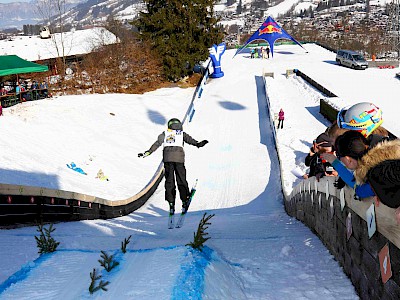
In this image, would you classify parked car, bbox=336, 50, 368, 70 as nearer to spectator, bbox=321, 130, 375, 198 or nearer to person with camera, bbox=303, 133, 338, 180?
person with camera, bbox=303, 133, 338, 180

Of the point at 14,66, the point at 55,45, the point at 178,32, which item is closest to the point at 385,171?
the point at 14,66

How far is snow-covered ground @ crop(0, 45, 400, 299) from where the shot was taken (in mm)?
4184

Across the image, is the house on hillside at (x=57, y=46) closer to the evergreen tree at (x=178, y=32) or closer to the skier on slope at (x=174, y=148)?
the evergreen tree at (x=178, y=32)

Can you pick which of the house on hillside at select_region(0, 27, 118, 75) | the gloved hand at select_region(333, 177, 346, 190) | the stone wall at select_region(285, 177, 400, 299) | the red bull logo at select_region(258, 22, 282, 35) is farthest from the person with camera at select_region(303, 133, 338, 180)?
the house on hillside at select_region(0, 27, 118, 75)

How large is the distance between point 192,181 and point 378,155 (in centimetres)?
1263

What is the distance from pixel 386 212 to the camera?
3037mm

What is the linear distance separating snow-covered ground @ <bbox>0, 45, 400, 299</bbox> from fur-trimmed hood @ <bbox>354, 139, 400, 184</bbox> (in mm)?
1547

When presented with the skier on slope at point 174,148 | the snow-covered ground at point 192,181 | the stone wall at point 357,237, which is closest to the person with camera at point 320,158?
the stone wall at point 357,237

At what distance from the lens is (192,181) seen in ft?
50.7

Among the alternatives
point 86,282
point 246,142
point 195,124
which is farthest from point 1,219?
point 195,124

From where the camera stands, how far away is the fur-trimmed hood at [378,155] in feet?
9.59

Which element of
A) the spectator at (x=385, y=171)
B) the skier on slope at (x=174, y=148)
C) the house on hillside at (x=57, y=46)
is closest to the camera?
the spectator at (x=385, y=171)

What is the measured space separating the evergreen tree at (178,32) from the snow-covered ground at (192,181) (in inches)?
131

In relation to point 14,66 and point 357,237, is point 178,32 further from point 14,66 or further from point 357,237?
point 357,237
